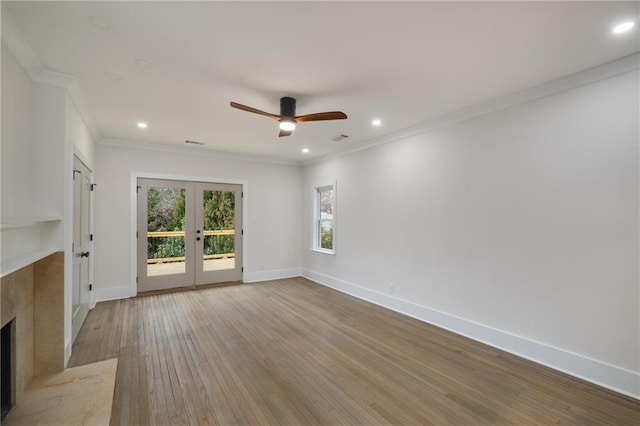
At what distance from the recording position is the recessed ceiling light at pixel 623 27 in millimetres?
2014

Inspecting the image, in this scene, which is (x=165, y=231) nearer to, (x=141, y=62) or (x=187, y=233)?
(x=187, y=233)

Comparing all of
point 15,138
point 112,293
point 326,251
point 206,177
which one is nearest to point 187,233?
point 206,177

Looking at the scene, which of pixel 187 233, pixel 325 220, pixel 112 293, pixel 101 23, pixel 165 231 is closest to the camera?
pixel 101 23

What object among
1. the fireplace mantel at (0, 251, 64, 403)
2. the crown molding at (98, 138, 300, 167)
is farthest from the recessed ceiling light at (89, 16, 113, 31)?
the crown molding at (98, 138, 300, 167)

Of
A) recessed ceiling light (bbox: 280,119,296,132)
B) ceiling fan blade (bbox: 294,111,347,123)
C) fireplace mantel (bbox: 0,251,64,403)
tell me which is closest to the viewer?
fireplace mantel (bbox: 0,251,64,403)

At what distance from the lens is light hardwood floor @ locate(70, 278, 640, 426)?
2.18 meters

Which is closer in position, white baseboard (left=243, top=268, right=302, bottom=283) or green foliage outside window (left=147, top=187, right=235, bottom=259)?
green foliage outside window (left=147, top=187, right=235, bottom=259)

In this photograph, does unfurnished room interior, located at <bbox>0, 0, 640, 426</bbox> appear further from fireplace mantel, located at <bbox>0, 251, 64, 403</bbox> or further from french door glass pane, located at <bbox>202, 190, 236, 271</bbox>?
french door glass pane, located at <bbox>202, 190, 236, 271</bbox>

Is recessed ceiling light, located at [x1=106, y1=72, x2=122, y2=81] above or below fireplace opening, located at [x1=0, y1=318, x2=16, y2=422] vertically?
above

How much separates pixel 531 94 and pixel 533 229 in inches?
55.1

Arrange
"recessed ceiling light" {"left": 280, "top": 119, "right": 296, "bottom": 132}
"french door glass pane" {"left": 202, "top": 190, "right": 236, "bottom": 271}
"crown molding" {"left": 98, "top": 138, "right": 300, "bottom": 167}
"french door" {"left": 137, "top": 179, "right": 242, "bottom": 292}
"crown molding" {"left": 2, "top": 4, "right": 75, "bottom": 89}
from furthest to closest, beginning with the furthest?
"french door glass pane" {"left": 202, "top": 190, "right": 236, "bottom": 271} < "french door" {"left": 137, "top": 179, "right": 242, "bottom": 292} < "crown molding" {"left": 98, "top": 138, "right": 300, "bottom": 167} < "recessed ceiling light" {"left": 280, "top": 119, "right": 296, "bottom": 132} < "crown molding" {"left": 2, "top": 4, "right": 75, "bottom": 89}

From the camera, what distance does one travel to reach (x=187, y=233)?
5.68 meters

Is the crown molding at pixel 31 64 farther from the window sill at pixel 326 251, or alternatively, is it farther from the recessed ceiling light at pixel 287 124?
the window sill at pixel 326 251

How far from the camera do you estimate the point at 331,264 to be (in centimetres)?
603
